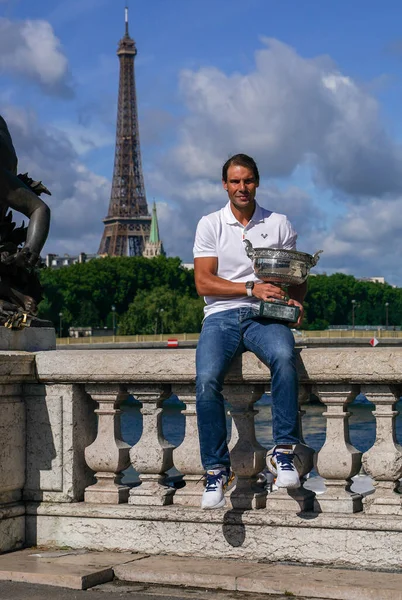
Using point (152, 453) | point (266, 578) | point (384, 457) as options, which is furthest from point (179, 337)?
point (266, 578)

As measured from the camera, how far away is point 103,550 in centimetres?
624

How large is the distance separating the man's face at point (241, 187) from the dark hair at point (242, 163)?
0.02 meters

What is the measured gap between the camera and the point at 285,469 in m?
5.45

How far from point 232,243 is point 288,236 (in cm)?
30

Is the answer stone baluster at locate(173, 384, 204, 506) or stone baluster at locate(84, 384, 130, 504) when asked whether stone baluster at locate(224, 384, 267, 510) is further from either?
stone baluster at locate(84, 384, 130, 504)

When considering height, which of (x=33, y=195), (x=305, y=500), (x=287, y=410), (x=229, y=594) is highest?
(x=33, y=195)

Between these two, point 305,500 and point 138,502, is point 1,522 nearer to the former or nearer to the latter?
point 138,502

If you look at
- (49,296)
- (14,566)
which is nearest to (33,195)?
(14,566)

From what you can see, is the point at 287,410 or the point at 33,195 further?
the point at 33,195

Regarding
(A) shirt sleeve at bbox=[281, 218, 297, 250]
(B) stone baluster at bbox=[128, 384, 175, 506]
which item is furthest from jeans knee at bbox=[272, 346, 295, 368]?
(B) stone baluster at bbox=[128, 384, 175, 506]

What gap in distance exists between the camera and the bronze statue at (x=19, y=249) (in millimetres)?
6602

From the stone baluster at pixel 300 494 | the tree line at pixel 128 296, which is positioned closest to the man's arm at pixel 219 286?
the stone baluster at pixel 300 494

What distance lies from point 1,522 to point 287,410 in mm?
1856

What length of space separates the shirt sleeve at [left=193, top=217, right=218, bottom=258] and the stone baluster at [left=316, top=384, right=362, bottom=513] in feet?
2.87
